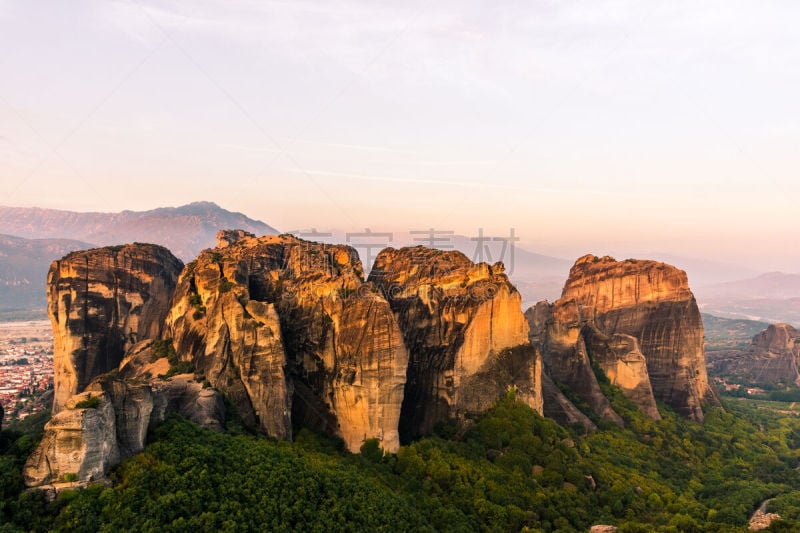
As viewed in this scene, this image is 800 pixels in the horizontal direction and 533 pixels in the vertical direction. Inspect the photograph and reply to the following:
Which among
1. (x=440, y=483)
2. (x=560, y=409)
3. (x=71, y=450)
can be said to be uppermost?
(x=71, y=450)

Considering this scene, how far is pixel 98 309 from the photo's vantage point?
48125 millimetres

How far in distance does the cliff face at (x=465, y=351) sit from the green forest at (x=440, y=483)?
197cm

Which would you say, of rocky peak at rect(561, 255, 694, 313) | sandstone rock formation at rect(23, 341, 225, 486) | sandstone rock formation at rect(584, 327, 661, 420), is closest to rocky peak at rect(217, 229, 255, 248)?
sandstone rock formation at rect(23, 341, 225, 486)

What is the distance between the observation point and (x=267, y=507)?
24.3 metres

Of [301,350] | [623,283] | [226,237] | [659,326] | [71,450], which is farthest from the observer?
[226,237]

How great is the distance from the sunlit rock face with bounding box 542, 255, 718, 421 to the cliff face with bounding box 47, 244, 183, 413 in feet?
134

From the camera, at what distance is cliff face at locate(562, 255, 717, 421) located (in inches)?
2421

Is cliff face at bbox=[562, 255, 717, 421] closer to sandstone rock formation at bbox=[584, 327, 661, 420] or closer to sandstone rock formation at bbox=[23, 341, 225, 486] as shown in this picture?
sandstone rock formation at bbox=[584, 327, 661, 420]

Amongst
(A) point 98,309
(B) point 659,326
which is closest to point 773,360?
(B) point 659,326

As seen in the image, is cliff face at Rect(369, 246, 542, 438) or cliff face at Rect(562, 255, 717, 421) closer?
cliff face at Rect(369, 246, 542, 438)

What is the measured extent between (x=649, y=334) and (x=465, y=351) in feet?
107

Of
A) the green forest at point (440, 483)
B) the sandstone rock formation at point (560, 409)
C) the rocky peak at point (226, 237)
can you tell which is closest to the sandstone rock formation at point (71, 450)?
the green forest at point (440, 483)

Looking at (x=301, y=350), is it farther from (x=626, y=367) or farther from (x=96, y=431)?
(x=626, y=367)

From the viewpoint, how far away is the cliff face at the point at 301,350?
35062 millimetres
